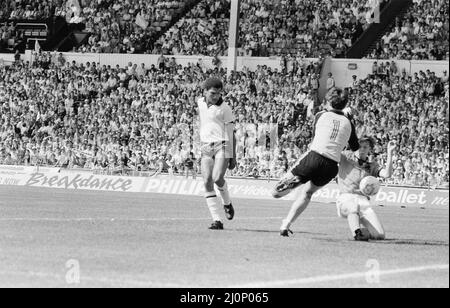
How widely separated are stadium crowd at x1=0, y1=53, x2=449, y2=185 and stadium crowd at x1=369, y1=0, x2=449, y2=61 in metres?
1.39

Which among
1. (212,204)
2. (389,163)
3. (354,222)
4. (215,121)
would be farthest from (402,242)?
(215,121)

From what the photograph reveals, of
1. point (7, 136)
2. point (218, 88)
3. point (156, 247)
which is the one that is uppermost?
point (218, 88)

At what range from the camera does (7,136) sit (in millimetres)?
42344

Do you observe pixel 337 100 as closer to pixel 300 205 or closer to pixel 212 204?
pixel 300 205

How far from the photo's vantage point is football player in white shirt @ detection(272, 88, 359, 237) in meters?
13.6

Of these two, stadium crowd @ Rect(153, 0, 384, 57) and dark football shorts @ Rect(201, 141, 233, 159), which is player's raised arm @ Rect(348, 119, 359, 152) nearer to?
dark football shorts @ Rect(201, 141, 233, 159)

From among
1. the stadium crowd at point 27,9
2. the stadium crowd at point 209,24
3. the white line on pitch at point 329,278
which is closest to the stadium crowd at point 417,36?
the stadium crowd at point 209,24

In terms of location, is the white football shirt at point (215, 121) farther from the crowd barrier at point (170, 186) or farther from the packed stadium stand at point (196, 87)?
the packed stadium stand at point (196, 87)

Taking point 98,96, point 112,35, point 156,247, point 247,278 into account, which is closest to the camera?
point 247,278

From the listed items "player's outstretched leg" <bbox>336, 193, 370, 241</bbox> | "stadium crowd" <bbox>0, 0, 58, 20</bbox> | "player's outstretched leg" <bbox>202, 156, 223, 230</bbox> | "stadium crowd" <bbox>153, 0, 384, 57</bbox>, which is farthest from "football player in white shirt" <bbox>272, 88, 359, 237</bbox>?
"stadium crowd" <bbox>0, 0, 58, 20</bbox>

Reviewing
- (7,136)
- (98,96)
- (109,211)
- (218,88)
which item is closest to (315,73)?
(98,96)

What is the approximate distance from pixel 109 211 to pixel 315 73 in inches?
793
